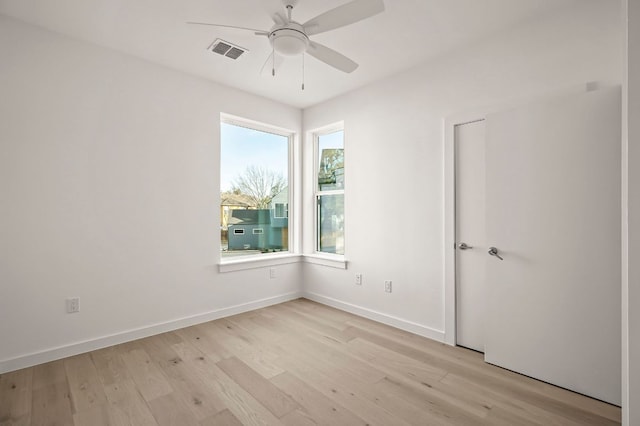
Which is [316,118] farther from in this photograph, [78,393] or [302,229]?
[78,393]

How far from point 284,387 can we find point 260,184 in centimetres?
257

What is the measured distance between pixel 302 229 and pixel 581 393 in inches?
127

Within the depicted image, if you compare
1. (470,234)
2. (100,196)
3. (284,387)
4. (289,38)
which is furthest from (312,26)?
(284,387)

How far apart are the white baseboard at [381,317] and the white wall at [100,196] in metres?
1.17

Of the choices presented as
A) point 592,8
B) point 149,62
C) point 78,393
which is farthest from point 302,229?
point 592,8

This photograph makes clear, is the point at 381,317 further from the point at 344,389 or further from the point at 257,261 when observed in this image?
the point at 257,261

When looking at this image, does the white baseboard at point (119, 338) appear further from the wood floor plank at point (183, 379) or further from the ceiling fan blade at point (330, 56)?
the ceiling fan blade at point (330, 56)

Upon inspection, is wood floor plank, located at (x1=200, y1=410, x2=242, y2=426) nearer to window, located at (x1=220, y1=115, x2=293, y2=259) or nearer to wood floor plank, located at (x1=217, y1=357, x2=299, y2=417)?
wood floor plank, located at (x1=217, y1=357, x2=299, y2=417)

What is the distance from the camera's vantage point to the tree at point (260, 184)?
12.9ft

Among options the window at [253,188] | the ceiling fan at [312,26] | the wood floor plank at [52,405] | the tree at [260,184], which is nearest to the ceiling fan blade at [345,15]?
the ceiling fan at [312,26]

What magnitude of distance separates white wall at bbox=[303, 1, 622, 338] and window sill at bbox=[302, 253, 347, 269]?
86 mm

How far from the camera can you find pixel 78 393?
2.08 meters

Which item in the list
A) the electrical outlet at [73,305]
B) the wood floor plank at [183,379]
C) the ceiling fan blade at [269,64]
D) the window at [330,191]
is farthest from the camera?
the window at [330,191]

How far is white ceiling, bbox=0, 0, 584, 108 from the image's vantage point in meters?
2.21
